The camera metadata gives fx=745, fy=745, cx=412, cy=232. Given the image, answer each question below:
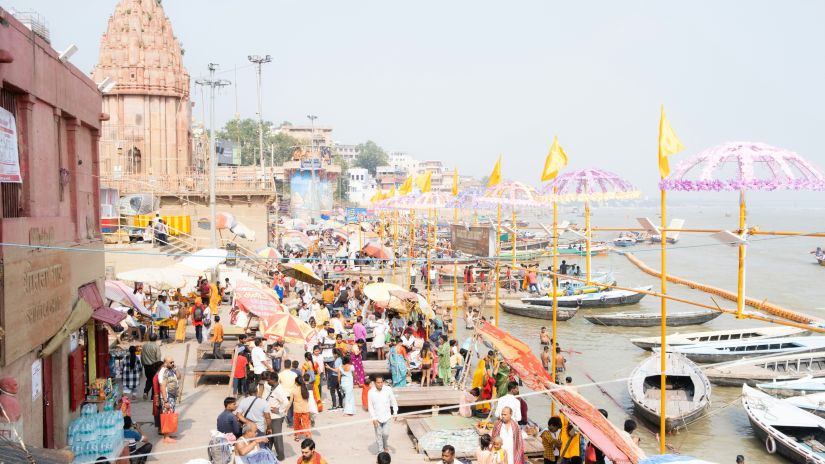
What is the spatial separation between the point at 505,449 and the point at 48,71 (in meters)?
7.95

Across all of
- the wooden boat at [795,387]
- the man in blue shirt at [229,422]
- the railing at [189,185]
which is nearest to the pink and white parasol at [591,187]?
the wooden boat at [795,387]

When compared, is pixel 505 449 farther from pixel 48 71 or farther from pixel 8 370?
pixel 48 71

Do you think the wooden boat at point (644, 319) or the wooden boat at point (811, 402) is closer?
the wooden boat at point (811, 402)

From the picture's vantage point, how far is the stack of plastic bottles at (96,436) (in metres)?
9.62

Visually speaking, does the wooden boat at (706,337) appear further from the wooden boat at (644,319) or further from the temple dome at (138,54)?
the temple dome at (138,54)

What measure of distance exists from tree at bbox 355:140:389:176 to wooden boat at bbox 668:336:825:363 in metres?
155

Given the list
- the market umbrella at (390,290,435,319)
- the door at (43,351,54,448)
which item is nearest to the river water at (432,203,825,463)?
the market umbrella at (390,290,435,319)

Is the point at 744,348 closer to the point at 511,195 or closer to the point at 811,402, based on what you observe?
the point at 811,402

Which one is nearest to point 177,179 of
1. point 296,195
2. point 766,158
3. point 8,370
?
point 8,370

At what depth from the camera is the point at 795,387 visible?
18500 mm

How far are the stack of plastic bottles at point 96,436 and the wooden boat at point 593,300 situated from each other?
24067 millimetres

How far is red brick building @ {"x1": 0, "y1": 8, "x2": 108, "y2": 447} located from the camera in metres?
8.45

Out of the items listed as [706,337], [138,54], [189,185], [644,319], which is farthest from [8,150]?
[138,54]

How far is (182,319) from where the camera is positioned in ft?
62.1
